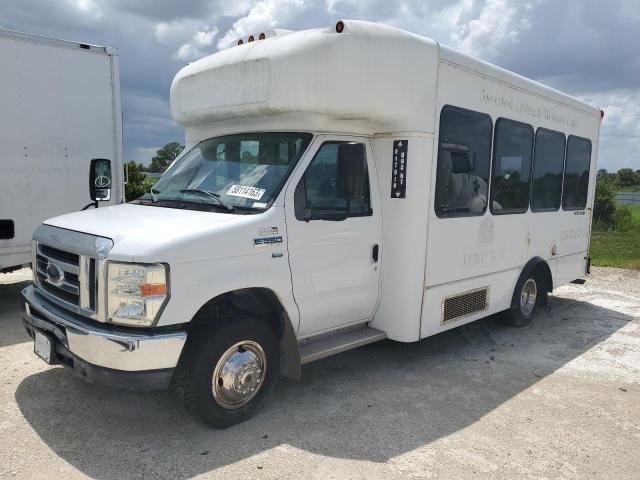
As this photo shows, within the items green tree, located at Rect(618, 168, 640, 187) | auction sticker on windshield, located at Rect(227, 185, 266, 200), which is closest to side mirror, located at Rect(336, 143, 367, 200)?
auction sticker on windshield, located at Rect(227, 185, 266, 200)

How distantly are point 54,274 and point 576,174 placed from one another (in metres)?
6.96

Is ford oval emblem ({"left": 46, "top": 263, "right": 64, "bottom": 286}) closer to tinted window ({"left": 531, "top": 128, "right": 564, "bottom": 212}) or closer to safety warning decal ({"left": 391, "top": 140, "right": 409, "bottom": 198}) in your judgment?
safety warning decal ({"left": 391, "top": 140, "right": 409, "bottom": 198})

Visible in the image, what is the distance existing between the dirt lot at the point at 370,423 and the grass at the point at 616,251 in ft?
24.9

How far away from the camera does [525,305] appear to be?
23.8 ft

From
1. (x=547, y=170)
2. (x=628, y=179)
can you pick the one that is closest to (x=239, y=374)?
(x=547, y=170)

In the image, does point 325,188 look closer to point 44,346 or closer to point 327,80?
point 327,80

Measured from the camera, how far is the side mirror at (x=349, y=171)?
4.23m

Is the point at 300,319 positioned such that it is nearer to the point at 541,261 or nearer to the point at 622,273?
the point at 541,261

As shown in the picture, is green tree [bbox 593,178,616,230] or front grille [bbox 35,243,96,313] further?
green tree [bbox 593,178,616,230]

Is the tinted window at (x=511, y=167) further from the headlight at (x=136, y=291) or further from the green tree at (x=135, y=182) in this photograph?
the green tree at (x=135, y=182)

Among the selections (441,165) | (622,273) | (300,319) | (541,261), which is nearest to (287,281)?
(300,319)

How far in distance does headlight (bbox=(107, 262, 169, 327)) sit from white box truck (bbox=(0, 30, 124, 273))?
13.5ft

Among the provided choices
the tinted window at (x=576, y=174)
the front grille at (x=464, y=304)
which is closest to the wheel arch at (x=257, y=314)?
the front grille at (x=464, y=304)

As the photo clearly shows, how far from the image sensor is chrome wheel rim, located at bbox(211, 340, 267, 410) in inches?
156
